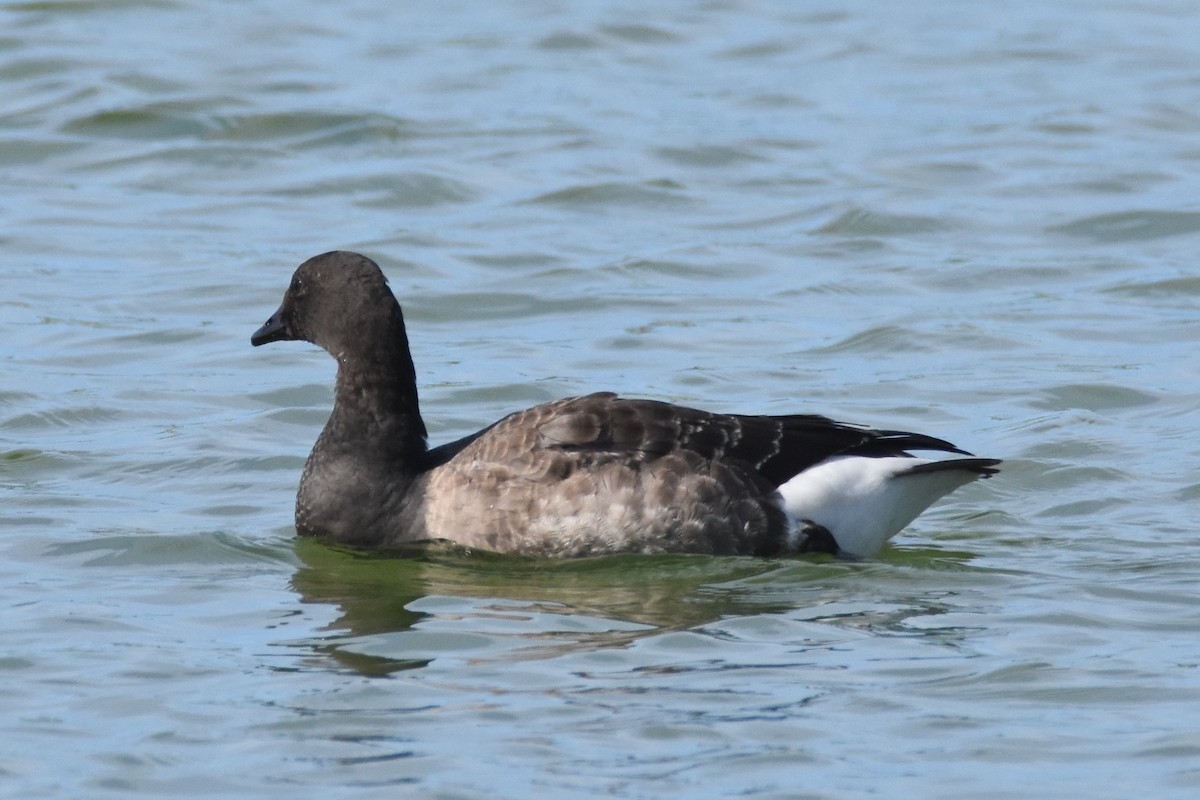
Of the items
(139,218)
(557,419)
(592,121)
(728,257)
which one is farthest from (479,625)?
(592,121)

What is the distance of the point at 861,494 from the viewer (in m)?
10.5

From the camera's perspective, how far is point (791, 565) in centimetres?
1020

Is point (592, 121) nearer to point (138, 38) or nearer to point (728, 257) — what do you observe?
point (728, 257)

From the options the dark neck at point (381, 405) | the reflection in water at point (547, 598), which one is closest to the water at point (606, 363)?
the reflection in water at point (547, 598)

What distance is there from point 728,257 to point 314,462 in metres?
7.18

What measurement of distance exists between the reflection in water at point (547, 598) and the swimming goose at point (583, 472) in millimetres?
141

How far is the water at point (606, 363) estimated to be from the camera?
7.84m

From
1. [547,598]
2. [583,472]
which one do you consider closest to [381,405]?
[583,472]

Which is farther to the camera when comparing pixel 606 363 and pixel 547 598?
pixel 606 363

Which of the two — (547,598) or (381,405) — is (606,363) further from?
(547,598)

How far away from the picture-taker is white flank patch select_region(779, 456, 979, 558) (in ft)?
34.2

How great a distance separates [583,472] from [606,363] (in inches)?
168

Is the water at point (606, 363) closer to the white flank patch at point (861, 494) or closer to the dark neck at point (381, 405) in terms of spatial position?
the white flank patch at point (861, 494)

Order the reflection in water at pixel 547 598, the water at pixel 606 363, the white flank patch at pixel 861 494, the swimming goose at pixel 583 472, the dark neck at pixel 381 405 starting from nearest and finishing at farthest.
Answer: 1. the water at pixel 606 363
2. the reflection in water at pixel 547 598
3. the swimming goose at pixel 583 472
4. the white flank patch at pixel 861 494
5. the dark neck at pixel 381 405
